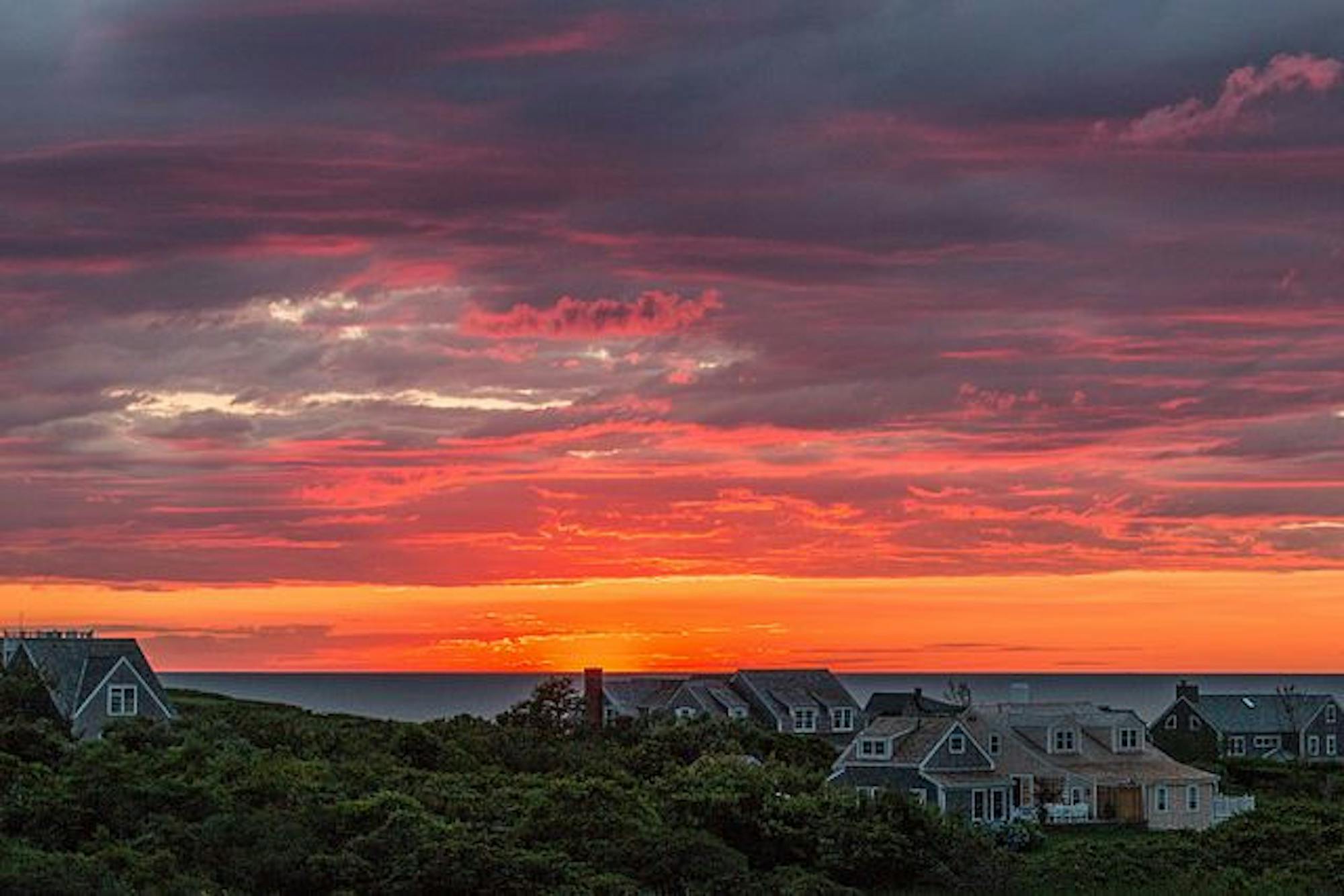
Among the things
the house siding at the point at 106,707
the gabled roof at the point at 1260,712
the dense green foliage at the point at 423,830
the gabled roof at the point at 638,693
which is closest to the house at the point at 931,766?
the dense green foliage at the point at 423,830

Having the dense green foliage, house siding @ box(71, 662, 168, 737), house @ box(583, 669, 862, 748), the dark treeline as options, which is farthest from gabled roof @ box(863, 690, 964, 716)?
the dense green foliage

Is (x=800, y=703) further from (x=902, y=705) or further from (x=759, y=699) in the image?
(x=902, y=705)

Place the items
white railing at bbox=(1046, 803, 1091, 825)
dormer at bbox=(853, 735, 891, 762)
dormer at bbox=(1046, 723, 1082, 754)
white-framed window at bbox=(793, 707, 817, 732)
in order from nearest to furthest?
1. dormer at bbox=(853, 735, 891, 762)
2. white railing at bbox=(1046, 803, 1091, 825)
3. dormer at bbox=(1046, 723, 1082, 754)
4. white-framed window at bbox=(793, 707, 817, 732)

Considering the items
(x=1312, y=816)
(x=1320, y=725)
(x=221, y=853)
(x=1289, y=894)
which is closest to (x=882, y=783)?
(x=1312, y=816)

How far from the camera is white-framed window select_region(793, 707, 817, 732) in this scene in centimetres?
11375

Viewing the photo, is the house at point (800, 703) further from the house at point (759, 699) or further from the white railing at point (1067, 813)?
the white railing at point (1067, 813)

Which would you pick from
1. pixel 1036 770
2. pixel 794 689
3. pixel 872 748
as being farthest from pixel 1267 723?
pixel 872 748

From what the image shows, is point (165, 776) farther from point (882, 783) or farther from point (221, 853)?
point (882, 783)

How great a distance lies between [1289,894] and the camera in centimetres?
4884

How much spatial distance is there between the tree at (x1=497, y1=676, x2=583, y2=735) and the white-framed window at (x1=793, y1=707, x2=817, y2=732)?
55.7ft

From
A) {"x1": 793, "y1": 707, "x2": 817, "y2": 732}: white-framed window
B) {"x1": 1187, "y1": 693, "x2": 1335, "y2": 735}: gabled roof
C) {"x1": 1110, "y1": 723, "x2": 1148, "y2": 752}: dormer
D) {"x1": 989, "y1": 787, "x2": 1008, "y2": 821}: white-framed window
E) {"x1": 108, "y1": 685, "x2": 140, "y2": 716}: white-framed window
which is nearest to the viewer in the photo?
{"x1": 989, "y1": 787, "x2": 1008, "y2": 821}: white-framed window

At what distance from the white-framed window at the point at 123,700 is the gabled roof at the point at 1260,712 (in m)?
73.7

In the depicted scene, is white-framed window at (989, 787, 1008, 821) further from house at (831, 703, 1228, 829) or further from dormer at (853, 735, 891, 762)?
dormer at (853, 735, 891, 762)

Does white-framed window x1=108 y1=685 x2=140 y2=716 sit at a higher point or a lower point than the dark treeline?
higher
